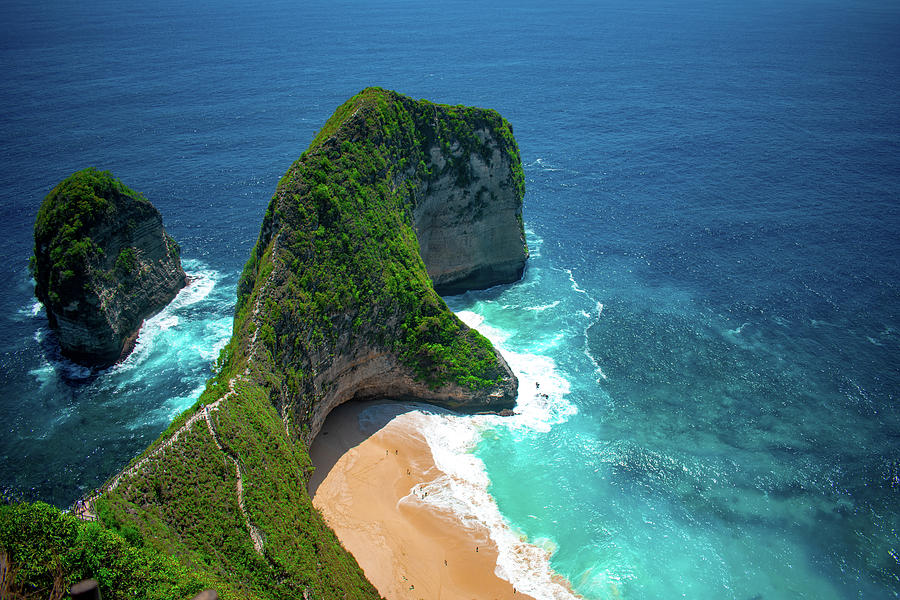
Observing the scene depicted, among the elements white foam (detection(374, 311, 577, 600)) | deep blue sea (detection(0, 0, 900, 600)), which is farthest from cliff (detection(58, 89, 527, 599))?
deep blue sea (detection(0, 0, 900, 600))

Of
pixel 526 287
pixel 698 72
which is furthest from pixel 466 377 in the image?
pixel 698 72

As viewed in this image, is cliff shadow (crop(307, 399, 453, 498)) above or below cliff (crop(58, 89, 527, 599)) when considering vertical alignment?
below

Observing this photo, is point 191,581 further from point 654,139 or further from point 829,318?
point 654,139

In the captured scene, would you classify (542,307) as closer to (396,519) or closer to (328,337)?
(328,337)

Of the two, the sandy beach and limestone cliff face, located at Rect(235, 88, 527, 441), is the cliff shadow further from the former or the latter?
limestone cliff face, located at Rect(235, 88, 527, 441)

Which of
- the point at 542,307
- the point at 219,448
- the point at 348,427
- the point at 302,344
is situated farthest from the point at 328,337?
the point at 542,307

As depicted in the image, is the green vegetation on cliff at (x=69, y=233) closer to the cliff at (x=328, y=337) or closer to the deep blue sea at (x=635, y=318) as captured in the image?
the deep blue sea at (x=635, y=318)
